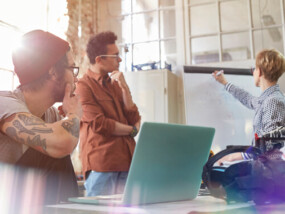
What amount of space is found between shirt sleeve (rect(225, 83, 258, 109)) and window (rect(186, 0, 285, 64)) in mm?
774

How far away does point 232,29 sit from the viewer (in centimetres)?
386

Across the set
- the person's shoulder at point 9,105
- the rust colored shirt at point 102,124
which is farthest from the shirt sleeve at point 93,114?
the person's shoulder at point 9,105

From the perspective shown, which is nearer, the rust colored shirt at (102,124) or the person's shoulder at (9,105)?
the person's shoulder at (9,105)

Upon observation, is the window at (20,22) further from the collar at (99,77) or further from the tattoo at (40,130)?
the tattoo at (40,130)

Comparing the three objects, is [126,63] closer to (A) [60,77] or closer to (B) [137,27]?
(B) [137,27]

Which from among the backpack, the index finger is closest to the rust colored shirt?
the index finger

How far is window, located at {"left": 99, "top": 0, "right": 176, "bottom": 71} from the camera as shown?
162 inches

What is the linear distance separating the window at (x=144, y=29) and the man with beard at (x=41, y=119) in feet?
8.48

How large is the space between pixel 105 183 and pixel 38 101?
641 millimetres

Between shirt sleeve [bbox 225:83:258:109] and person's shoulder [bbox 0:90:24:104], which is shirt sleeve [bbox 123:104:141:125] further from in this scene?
shirt sleeve [bbox 225:83:258:109]

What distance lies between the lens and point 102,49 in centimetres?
212

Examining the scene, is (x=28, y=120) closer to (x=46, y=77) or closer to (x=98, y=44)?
(x=46, y=77)

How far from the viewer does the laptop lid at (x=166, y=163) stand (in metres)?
0.79

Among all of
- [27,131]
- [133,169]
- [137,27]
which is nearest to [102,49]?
[27,131]
